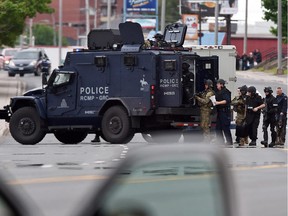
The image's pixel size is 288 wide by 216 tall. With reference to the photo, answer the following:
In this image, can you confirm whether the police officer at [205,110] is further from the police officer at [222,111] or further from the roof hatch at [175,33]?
the roof hatch at [175,33]

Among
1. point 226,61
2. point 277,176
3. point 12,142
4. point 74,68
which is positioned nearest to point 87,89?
point 74,68

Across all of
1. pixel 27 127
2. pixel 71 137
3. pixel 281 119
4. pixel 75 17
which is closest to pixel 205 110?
pixel 281 119

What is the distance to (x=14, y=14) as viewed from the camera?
50031 mm

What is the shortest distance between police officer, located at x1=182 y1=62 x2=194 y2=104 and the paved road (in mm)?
2106

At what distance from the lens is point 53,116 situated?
27078 millimetres

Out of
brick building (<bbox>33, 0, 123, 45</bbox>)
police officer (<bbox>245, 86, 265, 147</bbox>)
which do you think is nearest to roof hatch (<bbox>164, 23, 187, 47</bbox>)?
police officer (<bbox>245, 86, 265, 147</bbox>)

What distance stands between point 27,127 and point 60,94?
1.16 m

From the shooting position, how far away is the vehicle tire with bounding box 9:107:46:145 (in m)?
27.0

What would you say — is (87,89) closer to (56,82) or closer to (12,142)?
(56,82)

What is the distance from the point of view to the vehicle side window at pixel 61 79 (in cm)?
2673

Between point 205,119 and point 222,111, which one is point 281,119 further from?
point 205,119

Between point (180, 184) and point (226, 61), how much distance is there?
2733cm

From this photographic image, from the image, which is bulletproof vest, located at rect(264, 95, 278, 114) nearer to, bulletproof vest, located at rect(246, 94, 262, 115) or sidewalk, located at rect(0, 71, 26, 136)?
bulletproof vest, located at rect(246, 94, 262, 115)

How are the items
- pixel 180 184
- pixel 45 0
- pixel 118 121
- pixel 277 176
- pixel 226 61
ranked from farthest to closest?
pixel 45 0, pixel 226 61, pixel 118 121, pixel 277 176, pixel 180 184
